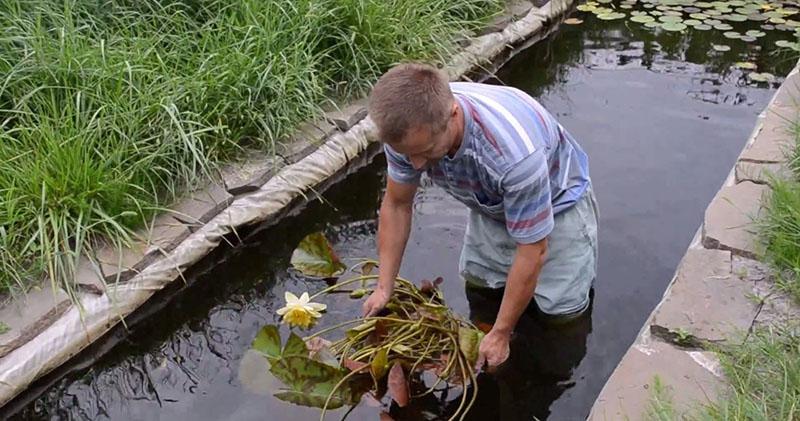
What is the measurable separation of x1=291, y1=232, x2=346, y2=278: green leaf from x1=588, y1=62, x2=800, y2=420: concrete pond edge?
4.19 ft

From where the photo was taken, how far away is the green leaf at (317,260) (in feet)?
12.0

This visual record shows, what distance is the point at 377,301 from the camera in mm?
3076

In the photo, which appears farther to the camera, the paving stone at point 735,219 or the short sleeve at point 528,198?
the paving stone at point 735,219

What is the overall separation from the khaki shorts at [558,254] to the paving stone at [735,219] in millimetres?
443

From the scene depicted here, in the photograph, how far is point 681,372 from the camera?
2547 mm

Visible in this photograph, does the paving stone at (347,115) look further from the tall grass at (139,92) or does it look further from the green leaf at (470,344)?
the green leaf at (470,344)

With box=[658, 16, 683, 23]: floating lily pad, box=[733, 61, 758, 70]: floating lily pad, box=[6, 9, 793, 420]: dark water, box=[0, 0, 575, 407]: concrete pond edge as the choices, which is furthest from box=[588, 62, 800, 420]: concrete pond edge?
box=[658, 16, 683, 23]: floating lily pad

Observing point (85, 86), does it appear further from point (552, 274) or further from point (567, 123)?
point (567, 123)

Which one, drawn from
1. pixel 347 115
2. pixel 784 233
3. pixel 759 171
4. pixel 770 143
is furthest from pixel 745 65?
pixel 784 233

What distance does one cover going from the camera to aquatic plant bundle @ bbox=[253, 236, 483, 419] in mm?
2938

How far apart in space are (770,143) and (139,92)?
107 inches

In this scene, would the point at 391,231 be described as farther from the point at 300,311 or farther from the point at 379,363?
the point at 300,311

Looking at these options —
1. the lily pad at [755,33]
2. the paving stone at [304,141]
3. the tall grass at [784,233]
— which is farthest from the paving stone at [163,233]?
the lily pad at [755,33]

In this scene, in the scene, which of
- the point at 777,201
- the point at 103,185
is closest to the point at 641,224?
the point at 777,201
